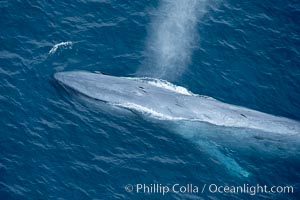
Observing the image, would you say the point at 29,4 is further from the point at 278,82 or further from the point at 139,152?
the point at 278,82

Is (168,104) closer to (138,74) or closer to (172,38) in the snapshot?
(138,74)

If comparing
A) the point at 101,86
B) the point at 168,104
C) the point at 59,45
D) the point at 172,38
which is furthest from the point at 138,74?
the point at 59,45

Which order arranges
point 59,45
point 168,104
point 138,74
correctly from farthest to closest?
point 59,45 → point 138,74 → point 168,104

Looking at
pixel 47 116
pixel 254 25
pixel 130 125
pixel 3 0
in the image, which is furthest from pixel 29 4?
pixel 254 25

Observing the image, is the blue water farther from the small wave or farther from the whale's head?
the whale's head

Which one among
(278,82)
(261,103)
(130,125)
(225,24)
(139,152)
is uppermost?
(225,24)

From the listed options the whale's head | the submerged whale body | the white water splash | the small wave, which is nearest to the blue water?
the white water splash
